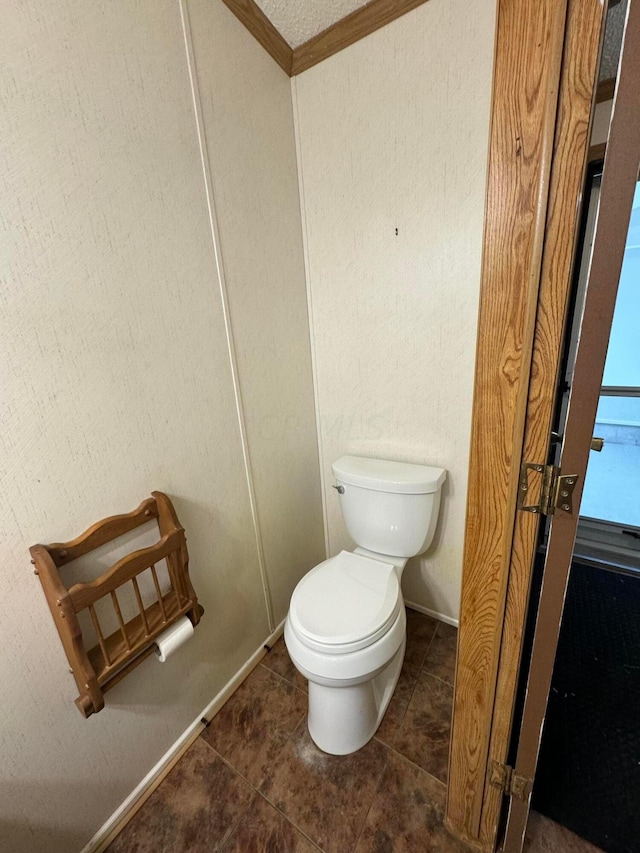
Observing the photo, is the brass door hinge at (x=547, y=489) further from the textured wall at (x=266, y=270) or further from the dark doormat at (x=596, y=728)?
the dark doormat at (x=596, y=728)

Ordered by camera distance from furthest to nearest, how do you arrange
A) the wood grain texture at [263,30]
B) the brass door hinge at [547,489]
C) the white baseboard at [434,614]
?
the white baseboard at [434,614]
the wood grain texture at [263,30]
the brass door hinge at [547,489]

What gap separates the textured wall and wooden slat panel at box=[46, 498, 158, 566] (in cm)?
44

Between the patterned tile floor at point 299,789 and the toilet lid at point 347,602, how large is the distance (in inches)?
17.9

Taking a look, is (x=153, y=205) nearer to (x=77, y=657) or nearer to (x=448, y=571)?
(x=77, y=657)

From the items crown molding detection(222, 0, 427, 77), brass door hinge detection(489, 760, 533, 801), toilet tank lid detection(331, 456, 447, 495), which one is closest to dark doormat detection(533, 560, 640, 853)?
brass door hinge detection(489, 760, 533, 801)

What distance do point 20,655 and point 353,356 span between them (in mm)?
1344

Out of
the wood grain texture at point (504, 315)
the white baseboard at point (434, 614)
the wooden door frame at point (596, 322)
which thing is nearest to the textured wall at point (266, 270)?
the white baseboard at point (434, 614)

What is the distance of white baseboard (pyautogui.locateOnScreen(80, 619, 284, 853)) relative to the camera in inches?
36.5

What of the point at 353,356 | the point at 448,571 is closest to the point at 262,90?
the point at 353,356

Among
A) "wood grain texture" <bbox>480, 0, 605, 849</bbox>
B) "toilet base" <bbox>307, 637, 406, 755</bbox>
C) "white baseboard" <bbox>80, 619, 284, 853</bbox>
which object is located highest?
"wood grain texture" <bbox>480, 0, 605, 849</bbox>

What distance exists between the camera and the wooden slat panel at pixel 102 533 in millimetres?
771

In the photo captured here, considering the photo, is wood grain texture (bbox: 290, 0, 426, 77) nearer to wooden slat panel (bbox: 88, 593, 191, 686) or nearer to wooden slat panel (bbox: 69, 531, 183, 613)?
wooden slat panel (bbox: 69, 531, 183, 613)

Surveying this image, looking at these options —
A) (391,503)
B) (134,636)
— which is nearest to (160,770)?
(134,636)

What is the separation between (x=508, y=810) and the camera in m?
0.84
